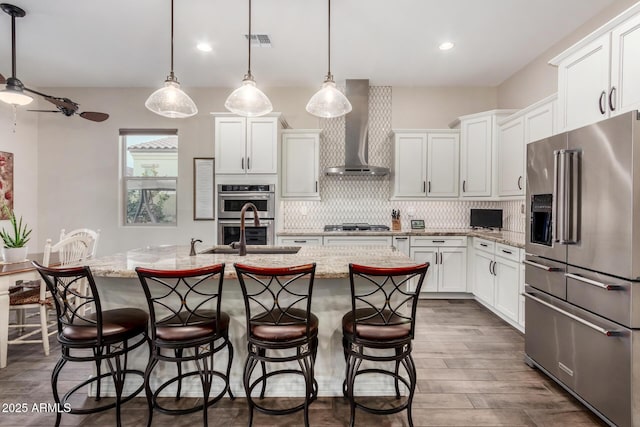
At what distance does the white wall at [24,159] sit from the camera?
14.7 feet

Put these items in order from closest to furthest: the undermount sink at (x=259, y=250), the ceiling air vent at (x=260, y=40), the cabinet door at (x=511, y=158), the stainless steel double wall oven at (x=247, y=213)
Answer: the undermount sink at (x=259, y=250), the ceiling air vent at (x=260, y=40), the cabinet door at (x=511, y=158), the stainless steel double wall oven at (x=247, y=213)

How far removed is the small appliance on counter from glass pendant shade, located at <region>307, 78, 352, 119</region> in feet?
10.3

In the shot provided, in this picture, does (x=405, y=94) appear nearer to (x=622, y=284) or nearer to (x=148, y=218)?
(x=622, y=284)

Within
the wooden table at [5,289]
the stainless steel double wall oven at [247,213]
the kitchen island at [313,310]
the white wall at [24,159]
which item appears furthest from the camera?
the white wall at [24,159]

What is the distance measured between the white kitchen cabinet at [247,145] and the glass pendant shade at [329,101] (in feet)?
6.13

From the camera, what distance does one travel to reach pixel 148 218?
16.3 ft

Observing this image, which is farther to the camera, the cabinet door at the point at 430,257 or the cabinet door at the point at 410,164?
the cabinet door at the point at 410,164

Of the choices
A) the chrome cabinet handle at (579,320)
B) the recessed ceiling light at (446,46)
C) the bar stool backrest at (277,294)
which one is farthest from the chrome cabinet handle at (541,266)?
the recessed ceiling light at (446,46)

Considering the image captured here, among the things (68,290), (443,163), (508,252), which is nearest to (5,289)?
(68,290)

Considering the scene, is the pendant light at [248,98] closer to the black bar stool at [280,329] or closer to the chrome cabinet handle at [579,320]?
the black bar stool at [280,329]

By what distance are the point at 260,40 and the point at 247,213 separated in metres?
2.06

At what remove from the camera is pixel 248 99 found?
7.56ft

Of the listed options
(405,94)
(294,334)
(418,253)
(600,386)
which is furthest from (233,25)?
(600,386)

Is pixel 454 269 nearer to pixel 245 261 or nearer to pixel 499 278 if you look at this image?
pixel 499 278
